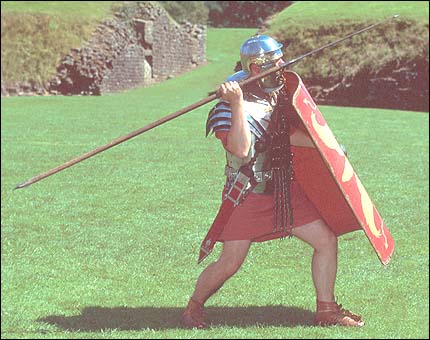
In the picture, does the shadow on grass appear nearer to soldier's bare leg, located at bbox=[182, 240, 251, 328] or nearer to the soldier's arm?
soldier's bare leg, located at bbox=[182, 240, 251, 328]

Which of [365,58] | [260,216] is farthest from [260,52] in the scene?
[365,58]

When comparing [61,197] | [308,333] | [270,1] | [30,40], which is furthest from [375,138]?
[30,40]

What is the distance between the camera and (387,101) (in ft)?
120

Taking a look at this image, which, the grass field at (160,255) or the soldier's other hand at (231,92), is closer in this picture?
the soldier's other hand at (231,92)

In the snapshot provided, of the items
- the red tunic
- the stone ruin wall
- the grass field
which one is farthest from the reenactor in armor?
the stone ruin wall

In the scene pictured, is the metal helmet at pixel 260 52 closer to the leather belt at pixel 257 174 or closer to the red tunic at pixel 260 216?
the leather belt at pixel 257 174

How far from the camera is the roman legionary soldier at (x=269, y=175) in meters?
3.47

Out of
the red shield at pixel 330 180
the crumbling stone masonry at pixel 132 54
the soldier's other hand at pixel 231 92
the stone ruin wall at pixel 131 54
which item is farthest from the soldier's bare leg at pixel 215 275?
the crumbling stone masonry at pixel 132 54

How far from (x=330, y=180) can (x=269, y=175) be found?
245 mm

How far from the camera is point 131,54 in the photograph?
42.8 metres

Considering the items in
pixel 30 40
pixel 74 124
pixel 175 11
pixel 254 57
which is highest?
pixel 254 57

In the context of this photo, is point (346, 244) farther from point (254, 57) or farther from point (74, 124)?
point (74, 124)

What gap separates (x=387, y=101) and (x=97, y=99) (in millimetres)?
10302

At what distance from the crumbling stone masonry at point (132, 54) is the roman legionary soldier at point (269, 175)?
36005 mm
